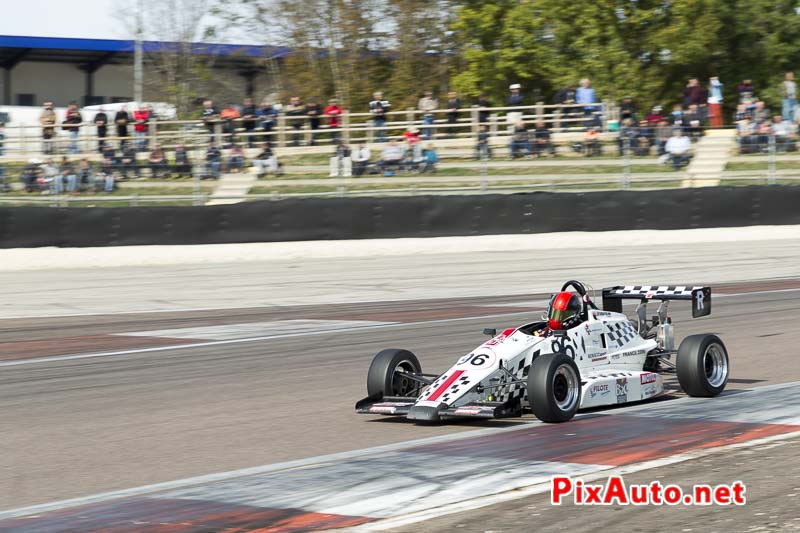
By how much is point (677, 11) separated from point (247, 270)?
19295 millimetres

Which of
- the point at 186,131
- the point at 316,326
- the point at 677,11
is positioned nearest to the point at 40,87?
the point at 186,131

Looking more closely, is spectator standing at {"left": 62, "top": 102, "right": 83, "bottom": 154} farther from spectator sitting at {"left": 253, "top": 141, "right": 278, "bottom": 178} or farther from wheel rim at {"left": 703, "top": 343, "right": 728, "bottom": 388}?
wheel rim at {"left": 703, "top": 343, "right": 728, "bottom": 388}

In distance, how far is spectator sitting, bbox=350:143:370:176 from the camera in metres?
25.4

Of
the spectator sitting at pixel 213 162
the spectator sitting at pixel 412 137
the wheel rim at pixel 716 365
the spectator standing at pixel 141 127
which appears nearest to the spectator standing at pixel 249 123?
the spectator sitting at pixel 213 162

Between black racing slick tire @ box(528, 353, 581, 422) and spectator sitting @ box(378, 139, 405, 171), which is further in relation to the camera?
spectator sitting @ box(378, 139, 405, 171)

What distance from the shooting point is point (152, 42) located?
40.0 meters

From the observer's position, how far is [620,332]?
356 inches

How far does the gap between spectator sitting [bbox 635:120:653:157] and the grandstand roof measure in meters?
18.4

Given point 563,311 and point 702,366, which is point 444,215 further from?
point 563,311

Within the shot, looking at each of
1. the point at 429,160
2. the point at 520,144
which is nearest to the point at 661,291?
the point at 429,160

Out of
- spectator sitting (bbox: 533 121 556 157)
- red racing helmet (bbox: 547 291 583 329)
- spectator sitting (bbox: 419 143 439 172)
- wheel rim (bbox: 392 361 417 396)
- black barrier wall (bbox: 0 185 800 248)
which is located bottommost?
wheel rim (bbox: 392 361 417 396)

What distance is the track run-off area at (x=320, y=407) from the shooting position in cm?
588

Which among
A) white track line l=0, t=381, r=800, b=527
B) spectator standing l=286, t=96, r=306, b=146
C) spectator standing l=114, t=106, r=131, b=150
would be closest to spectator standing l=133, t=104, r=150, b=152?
spectator standing l=114, t=106, r=131, b=150

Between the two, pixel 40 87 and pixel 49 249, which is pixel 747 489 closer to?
pixel 49 249
